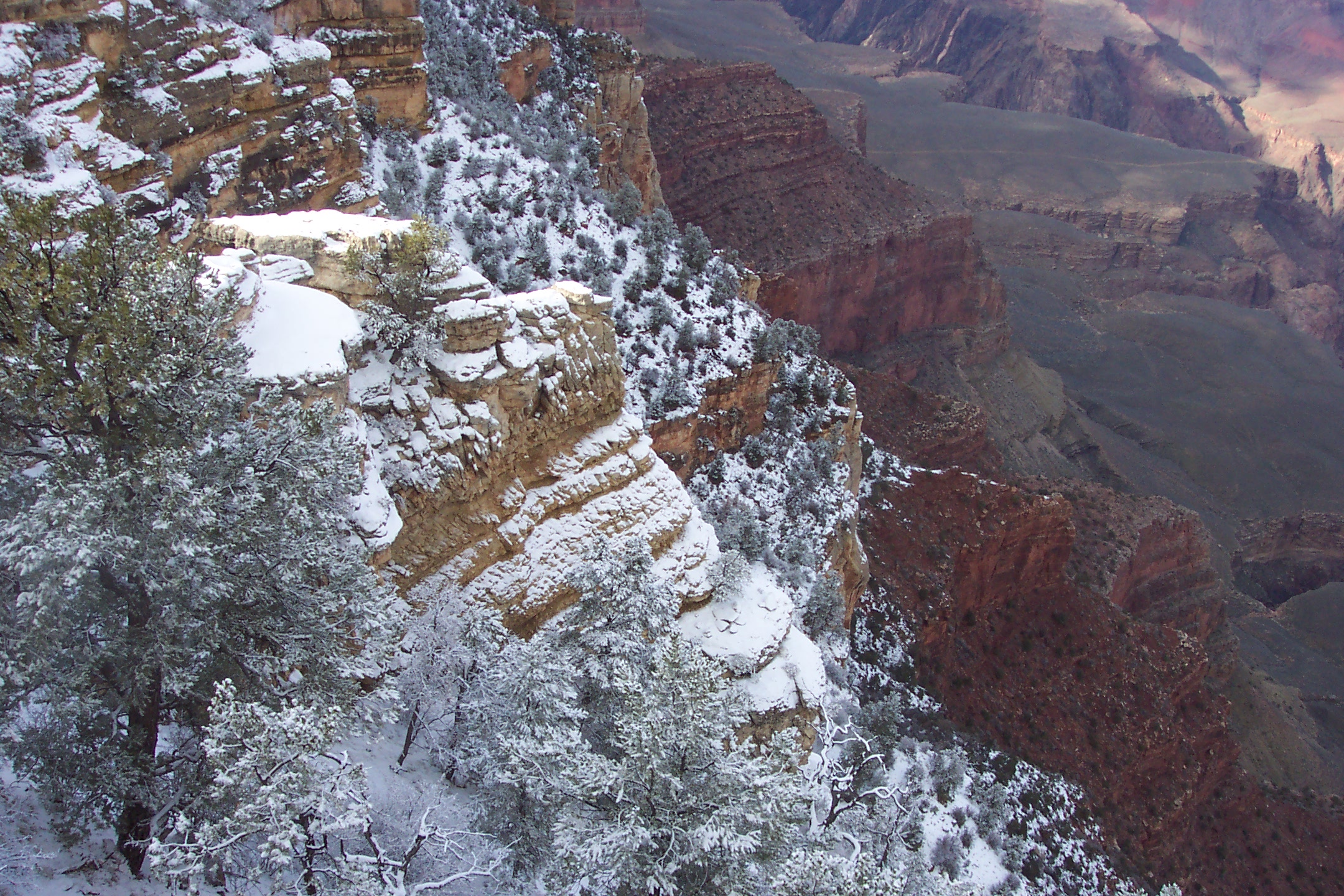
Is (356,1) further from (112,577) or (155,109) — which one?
(112,577)

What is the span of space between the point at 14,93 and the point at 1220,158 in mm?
139153

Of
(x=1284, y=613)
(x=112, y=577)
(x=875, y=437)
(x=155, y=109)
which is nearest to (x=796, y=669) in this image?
(x=112, y=577)

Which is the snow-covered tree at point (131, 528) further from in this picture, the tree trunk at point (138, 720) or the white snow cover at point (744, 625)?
the white snow cover at point (744, 625)

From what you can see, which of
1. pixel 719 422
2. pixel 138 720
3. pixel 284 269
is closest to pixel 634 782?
pixel 138 720

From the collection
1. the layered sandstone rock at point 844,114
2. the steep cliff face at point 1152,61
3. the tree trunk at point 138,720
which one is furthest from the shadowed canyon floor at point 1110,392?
the tree trunk at point 138,720

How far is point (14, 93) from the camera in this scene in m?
15.5

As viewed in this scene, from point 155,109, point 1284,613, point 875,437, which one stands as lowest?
point 1284,613

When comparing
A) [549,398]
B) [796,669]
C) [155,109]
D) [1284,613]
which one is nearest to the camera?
[549,398]

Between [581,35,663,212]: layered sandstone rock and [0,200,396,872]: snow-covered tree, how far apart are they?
95.6ft

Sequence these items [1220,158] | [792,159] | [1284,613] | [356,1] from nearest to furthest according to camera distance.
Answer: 1. [356,1]
2. [1284,613]
3. [792,159]
4. [1220,158]

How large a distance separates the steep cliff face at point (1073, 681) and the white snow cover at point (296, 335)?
71.9 ft

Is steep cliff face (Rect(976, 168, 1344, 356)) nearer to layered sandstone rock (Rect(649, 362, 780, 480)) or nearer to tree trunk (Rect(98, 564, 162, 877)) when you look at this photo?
layered sandstone rock (Rect(649, 362, 780, 480))

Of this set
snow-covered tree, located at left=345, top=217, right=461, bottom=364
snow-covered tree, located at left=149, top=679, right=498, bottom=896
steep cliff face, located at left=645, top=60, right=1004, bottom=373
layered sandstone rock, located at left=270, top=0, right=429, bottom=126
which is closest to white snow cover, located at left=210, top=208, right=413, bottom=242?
snow-covered tree, located at left=345, top=217, right=461, bottom=364

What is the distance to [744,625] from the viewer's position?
16.2 metres
